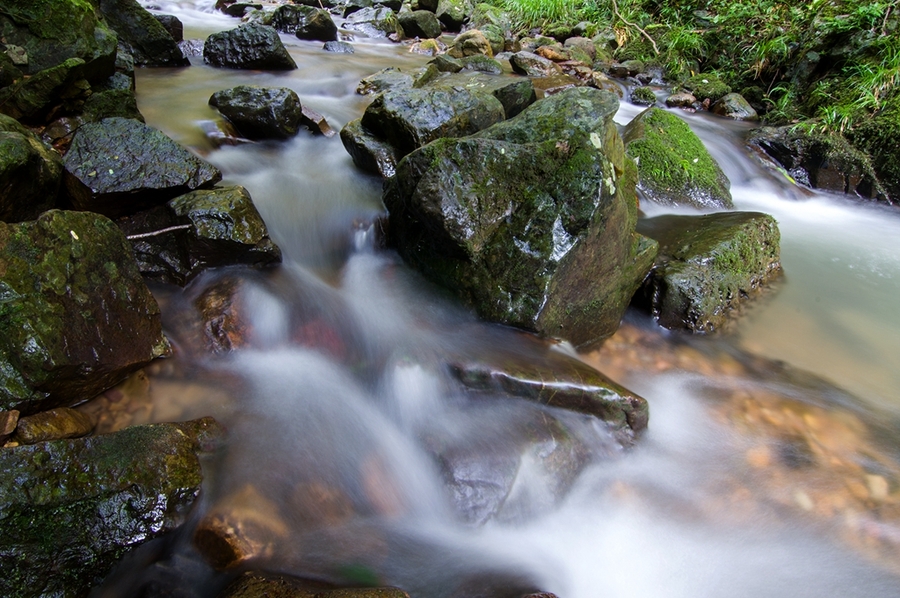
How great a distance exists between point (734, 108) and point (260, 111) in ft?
24.3

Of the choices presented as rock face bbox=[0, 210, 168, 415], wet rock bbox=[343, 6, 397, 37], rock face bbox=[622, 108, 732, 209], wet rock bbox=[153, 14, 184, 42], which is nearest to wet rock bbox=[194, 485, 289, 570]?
rock face bbox=[0, 210, 168, 415]

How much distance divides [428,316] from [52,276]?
2.05 meters

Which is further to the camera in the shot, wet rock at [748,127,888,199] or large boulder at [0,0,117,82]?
wet rock at [748,127,888,199]

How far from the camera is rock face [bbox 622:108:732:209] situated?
5.30 metres

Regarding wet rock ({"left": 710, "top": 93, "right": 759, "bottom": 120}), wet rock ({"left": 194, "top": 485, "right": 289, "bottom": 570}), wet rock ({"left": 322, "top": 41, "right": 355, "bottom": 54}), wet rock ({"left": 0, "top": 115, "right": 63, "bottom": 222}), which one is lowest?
wet rock ({"left": 194, "top": 485, "right": 289, "bottom": 570})

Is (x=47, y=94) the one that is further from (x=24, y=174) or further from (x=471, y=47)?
(x=471, y=47)

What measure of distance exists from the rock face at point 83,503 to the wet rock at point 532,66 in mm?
8928

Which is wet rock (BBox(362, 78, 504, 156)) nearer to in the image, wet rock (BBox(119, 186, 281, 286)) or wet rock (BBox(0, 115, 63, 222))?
wet rock (BBox(119, 186, 281, 286))

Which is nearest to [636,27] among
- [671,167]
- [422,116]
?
[671,167]

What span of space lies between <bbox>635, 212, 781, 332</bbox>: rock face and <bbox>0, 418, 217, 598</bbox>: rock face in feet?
10.7

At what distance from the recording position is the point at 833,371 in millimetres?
3715

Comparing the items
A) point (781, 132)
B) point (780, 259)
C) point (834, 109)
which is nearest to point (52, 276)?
point (780, 259)

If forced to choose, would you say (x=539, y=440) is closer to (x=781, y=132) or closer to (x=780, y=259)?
(x=780, y=259)

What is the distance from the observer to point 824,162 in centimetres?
658
